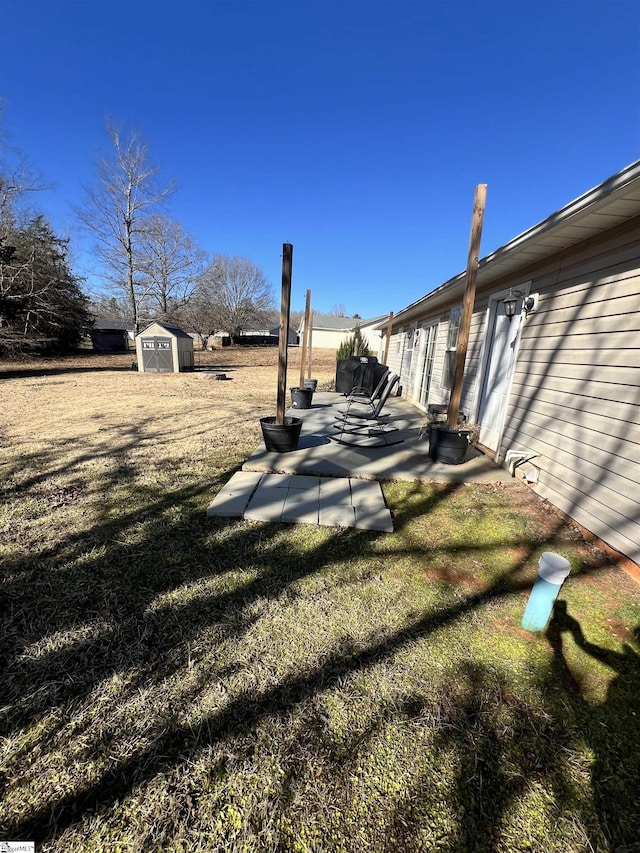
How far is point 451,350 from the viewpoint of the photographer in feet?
20.9

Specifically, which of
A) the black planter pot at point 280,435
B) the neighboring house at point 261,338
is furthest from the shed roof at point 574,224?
the neighboring house at point 261,338

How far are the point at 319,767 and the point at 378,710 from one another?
30 centimetres

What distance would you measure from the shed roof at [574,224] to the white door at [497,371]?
0.52 meters

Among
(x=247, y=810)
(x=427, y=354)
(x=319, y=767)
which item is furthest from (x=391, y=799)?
(x=427, y=354)

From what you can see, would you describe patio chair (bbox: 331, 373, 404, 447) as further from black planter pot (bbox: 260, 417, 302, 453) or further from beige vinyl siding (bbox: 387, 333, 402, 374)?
beige vinyl siding (bbox: 387, 333, 402, 374)

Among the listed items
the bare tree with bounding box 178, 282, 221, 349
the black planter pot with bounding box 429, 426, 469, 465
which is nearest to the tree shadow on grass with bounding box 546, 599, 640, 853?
the black planter pot with bounding box 429, 426, 469, 465

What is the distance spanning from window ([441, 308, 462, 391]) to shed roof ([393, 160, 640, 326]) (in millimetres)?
1658

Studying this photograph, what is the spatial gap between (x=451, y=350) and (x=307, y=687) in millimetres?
5980

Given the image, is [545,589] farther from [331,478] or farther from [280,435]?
[280,435]

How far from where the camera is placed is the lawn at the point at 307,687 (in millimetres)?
1070

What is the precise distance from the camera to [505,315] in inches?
172

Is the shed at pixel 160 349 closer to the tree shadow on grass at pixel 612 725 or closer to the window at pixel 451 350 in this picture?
the window at pixel 451 350

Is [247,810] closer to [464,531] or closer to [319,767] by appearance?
[319,767]

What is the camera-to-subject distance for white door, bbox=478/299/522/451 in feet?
13.9
